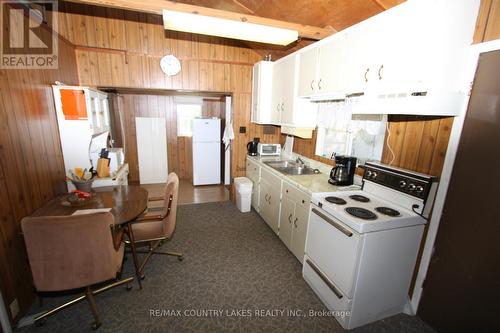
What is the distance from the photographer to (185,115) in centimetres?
542

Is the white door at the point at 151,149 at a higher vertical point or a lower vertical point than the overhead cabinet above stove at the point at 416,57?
lower

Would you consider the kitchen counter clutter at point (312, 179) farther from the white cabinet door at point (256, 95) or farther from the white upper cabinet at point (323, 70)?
the white upper cabinet at point (323, 70)

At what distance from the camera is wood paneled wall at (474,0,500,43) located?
4.48ft

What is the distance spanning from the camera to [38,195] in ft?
6.84

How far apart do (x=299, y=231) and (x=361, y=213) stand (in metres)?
0.87

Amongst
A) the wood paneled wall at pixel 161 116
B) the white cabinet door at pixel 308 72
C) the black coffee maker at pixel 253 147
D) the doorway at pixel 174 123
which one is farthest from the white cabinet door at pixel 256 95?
the wood paneled wall at pixel 161 116

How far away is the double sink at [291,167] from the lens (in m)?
3.12

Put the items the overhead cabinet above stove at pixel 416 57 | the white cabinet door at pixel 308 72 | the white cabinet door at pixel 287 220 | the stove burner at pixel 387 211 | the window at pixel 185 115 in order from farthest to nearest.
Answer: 1. the window at pixel 185 115
2. the white cabinet door at pixel 287 220
3. the white cabinet door at pixel 308 72
4. the stove burner at pixel 387 211
5. the overhead cabinet above stove at pixel 416 57

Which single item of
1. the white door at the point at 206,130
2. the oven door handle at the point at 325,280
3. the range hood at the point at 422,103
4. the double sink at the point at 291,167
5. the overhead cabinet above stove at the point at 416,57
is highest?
the overhead cabinet above stove at the point at 416,57

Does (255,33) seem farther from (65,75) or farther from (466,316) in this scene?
(466,316)

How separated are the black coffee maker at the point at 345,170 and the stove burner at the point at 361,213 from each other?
66 cm

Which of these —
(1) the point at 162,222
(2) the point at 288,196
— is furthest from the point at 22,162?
(2) the point at 288,196

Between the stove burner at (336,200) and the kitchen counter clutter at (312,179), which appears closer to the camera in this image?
the stove burner at (336,200)

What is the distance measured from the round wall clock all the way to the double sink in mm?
2045
